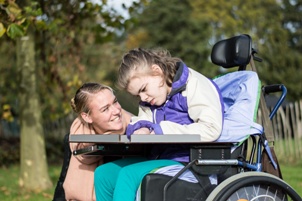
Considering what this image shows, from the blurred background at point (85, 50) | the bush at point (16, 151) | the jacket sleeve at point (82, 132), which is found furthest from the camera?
the bush at point (16, 151)

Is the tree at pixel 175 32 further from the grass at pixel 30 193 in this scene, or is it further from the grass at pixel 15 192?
A: the grass at pixel 15 192

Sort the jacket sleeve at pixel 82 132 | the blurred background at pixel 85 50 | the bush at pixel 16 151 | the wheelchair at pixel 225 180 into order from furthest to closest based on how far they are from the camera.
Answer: the bush at pixel 16 151 < the blurred background at pixel 85 50 < the jacket sleeve at pixel 82 132 < the wheelchair at pixel 225 180

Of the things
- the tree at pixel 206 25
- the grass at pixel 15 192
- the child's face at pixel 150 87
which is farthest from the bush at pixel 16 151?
the tree at pixel 206 25

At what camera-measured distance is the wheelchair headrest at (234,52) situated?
400cm

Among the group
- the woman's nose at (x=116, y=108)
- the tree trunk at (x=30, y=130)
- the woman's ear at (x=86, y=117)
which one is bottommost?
the tree trunk at (x=30, y=130)

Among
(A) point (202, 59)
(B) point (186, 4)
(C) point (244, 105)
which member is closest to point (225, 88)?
(C) point (244, 105)

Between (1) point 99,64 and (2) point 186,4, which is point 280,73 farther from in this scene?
(2) point 186,4

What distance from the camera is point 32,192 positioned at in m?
8.09

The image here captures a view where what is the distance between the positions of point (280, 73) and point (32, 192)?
16.5 metres

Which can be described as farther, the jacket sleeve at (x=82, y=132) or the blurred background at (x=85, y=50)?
the blurred background at (x=85, y=50)

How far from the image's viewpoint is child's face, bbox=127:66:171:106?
357 cm

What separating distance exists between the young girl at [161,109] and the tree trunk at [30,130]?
15.5 feet

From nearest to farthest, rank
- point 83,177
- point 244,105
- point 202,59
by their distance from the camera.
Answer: point 244,105 < point 83,177 < point 202,59

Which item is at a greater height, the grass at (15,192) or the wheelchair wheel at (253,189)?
the wheelchair wheel at (253,189)
